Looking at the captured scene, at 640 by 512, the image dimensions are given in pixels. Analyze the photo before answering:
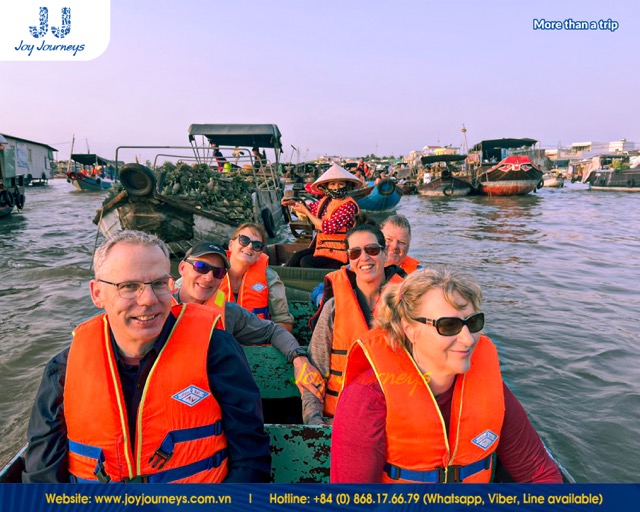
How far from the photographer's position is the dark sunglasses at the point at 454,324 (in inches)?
66.9

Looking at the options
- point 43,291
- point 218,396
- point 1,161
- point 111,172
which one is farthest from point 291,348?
point 111,172

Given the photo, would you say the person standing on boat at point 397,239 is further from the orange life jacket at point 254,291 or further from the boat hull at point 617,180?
the boat hull at point 617,180

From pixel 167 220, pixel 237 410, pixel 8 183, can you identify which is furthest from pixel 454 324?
pixel 8 183

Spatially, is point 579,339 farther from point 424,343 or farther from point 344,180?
point 424,343

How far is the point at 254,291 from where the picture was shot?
13.4 ft

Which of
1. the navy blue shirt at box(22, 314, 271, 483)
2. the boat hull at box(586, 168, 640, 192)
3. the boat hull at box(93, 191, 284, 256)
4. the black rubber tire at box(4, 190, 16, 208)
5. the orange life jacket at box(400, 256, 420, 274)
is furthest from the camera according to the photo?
the boat hull at box(586, 168, 640, 192)

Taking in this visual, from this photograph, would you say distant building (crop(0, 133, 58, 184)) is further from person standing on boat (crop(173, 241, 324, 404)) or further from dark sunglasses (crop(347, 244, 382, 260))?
dark sunglasses (crop(347, 244, 382, 260))

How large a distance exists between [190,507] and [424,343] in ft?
3.55

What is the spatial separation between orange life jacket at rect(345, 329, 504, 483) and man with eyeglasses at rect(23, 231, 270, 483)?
2.00ft

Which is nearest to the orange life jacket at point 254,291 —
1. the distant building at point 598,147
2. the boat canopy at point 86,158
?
the boat canopy at point 86,158

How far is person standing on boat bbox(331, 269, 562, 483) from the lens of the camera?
172 cm

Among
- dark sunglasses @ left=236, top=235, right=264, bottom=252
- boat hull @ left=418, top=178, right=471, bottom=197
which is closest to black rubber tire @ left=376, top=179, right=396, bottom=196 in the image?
boat hull @ left=418, top=178, right=471, bottom=197

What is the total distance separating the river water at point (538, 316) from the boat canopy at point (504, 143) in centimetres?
2291

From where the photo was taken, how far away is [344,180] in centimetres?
694
